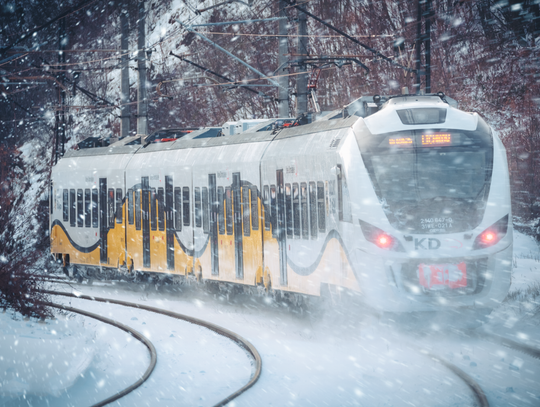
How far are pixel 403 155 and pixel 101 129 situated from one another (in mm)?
45321

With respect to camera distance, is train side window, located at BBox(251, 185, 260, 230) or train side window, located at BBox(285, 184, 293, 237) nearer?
train side window, located at BBox(285, 184, 293, 237)

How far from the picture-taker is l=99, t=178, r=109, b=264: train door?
62.5 feet

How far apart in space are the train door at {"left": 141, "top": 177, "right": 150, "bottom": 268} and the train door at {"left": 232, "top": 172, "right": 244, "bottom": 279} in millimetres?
3753

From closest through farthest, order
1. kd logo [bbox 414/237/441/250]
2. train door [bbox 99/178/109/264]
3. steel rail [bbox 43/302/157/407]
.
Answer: steel rail [bbox 43/302/157/407] → kd logo [bbox 414/237/441/250] → train door [bbox 99/178/109/264]

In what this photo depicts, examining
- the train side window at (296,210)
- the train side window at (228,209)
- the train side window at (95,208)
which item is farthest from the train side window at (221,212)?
the train side window at (95,208)

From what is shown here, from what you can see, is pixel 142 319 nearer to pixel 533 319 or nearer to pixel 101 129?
pixel 533 319

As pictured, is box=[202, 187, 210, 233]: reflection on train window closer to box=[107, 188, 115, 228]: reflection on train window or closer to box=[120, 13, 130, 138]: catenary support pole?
box=[107, 188, 115, 228]: reflection on train window

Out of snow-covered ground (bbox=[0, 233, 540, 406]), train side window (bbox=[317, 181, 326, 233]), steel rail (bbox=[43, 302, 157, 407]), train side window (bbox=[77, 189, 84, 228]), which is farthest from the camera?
train side window (bbox=[77, 189, 84, 228])

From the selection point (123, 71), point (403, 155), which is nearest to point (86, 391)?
point (403, 155)

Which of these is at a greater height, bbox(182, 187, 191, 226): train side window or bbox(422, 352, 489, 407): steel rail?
bbox(182, 187, 191, 226): train side window

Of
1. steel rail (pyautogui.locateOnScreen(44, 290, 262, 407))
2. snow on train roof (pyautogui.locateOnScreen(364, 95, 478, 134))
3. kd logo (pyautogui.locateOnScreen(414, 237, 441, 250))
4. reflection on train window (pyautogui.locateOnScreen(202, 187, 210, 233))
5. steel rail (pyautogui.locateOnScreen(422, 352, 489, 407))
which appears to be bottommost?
steel rail (pyautogui.locateOnScreen(44, 290, 262, 407))

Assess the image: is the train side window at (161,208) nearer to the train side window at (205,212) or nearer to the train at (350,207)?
the train at (350,207)

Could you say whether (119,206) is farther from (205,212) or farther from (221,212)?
(221,212)

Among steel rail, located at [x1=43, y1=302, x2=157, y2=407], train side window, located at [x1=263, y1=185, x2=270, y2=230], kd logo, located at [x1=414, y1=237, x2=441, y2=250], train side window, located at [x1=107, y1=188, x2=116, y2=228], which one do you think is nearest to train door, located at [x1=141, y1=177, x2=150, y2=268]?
train side window, located at [x1=107, y1=188, x2=116, y2=228]
